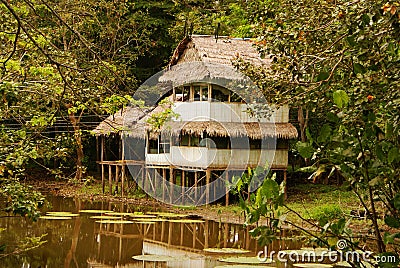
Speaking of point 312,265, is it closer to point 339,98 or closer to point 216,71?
point 339,98

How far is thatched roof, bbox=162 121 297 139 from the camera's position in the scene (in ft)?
53.7

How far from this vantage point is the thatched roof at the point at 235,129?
16.4 metres

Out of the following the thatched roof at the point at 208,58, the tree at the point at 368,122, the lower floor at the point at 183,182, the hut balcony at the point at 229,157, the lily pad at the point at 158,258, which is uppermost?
the thatched roof at the point at 208,58

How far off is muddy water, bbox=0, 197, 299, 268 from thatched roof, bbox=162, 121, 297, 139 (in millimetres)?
2916

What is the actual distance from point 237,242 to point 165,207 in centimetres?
558

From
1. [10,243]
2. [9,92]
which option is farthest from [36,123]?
[10,243]

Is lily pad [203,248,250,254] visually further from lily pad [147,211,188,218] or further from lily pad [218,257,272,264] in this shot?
lily pad [147,211,188,218]

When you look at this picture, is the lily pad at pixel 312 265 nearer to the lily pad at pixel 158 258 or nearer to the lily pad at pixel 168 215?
the lily pad at pixel 158 258

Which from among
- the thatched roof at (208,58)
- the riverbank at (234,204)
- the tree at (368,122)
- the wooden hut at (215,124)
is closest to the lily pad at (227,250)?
the riverbank at (234,204)

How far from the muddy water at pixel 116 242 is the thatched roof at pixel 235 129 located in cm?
292

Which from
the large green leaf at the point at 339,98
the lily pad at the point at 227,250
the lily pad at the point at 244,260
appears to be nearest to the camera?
the large green leaf at the point at 339,98

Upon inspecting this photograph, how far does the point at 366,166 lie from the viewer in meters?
2.23

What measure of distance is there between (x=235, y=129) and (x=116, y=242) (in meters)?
5.60

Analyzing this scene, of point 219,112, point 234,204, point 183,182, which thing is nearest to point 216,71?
point 219,112
